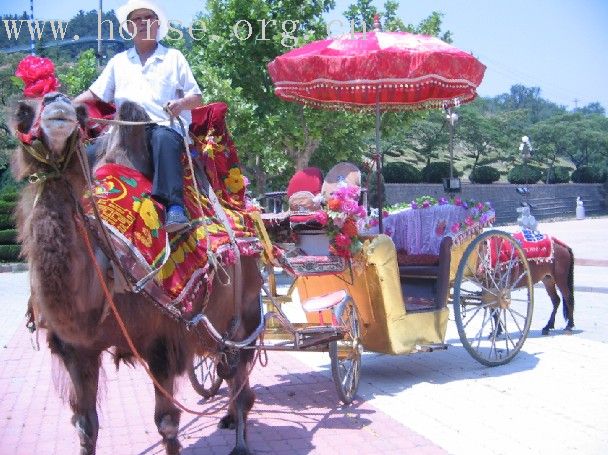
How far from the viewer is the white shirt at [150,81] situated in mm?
4641

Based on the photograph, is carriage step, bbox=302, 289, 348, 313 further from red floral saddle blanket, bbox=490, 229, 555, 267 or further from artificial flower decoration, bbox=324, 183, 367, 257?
red floral saddle blanket, bbox=490, 229, 555, 267

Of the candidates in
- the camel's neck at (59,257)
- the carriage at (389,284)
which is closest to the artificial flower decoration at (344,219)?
the carriage at (389,284)

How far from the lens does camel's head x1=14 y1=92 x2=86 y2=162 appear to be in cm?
327

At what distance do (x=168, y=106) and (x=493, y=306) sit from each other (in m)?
4.81

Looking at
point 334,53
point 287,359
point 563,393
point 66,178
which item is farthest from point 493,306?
point 66,178

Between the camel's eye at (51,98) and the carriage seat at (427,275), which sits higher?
the camel's eye at (51,98)

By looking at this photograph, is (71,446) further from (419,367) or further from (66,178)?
(419,367)

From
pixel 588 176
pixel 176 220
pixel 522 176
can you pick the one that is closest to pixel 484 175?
pixel 522 176

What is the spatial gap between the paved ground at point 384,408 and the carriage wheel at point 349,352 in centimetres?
18

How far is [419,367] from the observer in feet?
25.9

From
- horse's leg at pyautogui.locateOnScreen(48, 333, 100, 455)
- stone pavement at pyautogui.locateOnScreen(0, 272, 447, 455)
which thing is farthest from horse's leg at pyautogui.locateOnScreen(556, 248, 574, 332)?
horse's leg at pyautogui.locateOnScreen(48, 333, 100, 455)

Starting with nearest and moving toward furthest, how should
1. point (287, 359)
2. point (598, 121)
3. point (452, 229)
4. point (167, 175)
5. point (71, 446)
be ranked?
point (167, 175), point (71, 446), point (452, 229), point (287, 359), point (598, 121)

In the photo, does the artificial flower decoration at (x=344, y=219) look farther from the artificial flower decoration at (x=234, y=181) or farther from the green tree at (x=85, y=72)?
the green tree at (x=85, y=72)

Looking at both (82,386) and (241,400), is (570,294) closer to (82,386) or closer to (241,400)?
(241,400)
